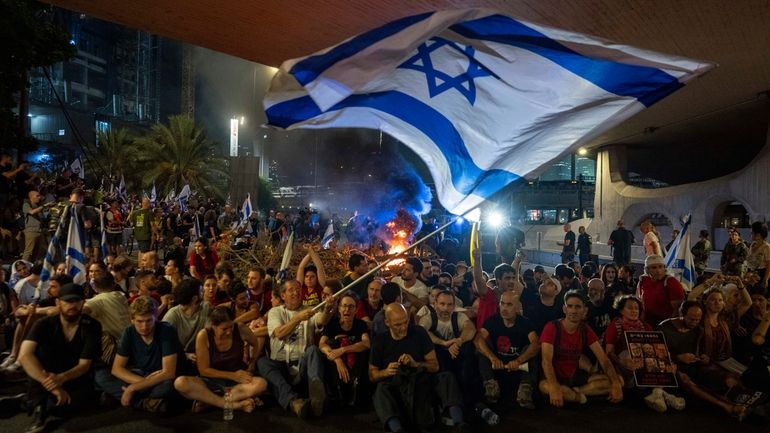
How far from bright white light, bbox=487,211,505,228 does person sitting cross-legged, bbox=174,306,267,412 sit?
14.0 meters

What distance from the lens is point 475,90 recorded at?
5031mm

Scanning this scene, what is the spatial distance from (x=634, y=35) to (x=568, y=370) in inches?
307

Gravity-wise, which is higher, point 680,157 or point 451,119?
point 680,157

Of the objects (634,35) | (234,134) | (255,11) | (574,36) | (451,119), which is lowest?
(451,119)

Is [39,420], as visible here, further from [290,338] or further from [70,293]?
[290,338]

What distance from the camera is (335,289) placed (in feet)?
20.9

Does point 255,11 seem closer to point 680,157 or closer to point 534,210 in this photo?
point 680,157

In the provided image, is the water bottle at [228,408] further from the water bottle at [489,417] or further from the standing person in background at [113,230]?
the standing person in background at [113,230]

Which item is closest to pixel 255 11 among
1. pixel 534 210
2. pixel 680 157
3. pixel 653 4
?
pixel 653 4

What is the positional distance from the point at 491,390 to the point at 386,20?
233 inches

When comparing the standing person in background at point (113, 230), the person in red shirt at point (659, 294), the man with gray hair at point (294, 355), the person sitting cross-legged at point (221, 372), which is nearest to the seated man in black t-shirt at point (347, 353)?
the man with gray hair at point (294, 355)

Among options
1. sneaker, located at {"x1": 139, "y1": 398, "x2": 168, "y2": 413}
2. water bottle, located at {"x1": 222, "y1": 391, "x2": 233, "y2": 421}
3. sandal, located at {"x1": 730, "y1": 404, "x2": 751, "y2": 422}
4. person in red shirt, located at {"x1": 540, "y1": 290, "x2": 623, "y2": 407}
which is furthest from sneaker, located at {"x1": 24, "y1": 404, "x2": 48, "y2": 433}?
sandal, located at {"x1": 730, "y1": 404, "x2": 751, "y2": 422}

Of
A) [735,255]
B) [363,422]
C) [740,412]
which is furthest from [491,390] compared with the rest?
[735,255]

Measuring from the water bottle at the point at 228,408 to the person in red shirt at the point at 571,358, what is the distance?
3.30 metres
